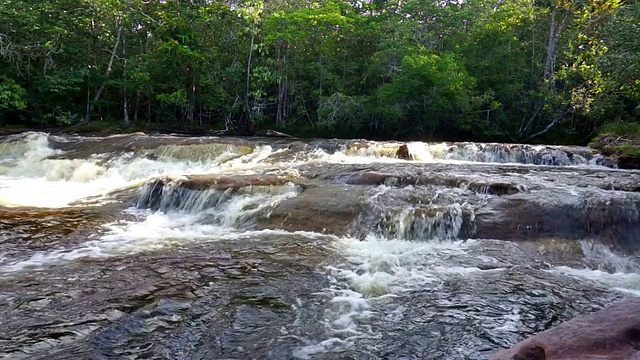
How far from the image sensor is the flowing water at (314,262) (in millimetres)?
3666

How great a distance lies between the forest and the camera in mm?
18547

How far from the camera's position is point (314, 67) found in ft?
69.6

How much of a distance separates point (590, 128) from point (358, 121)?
10046mm

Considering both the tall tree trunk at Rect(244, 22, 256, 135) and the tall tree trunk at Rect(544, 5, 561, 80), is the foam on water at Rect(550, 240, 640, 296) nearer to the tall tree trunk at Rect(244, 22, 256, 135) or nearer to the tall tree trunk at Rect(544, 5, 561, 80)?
the tall tree trunk at Rect(544, 5, 561, 80)

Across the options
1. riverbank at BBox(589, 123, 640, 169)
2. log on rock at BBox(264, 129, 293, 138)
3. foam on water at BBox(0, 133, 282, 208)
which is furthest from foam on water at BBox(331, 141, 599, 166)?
log on rock at BBox(264, 129, 293, 138)

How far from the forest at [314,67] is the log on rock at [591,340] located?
16.5 m

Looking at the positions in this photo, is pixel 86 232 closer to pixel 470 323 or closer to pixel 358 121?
pixel 470 323

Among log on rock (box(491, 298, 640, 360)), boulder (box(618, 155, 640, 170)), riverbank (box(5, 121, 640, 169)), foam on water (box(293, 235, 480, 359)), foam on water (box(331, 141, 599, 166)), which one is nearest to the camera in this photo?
log on rock (box(491, 298, 640, 360))

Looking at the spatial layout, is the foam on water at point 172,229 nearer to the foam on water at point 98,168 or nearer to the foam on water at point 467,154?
the foam on water at point 98,168

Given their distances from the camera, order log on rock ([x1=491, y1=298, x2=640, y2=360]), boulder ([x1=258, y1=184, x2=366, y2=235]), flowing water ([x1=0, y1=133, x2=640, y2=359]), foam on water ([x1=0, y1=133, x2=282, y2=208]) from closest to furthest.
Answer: log on rock ([x1=491, y1=298, x2=640, y2=360]), flowing water ([x1=0, y1=133, x2=640, y2=359]), boulder ([x1=258, y1=184, x2=366, y2=235]), foam on water ([x1=0, y1=133, x2=282, y2=208])

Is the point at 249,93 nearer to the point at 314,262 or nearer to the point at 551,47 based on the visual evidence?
the point at 551,47

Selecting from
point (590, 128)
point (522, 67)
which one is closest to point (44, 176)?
point (522, 67)

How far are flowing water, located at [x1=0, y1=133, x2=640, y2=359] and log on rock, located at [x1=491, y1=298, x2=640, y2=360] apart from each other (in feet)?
3.27

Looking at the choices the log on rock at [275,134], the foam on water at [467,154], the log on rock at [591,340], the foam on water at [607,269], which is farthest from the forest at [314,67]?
the log on rock at [591,340]
